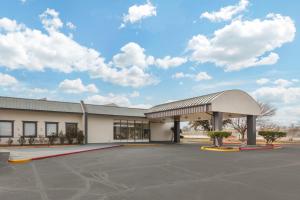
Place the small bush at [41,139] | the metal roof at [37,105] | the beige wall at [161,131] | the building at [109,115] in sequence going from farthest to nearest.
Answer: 1. the beige wall at [161,131]
2. the small bush at [41,139]
3. the metal roof at [37,105]
4. the building at [109,115]

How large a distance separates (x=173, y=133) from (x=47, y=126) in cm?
1708

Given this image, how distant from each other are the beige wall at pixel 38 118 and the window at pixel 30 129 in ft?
0.89

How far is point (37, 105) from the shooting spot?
26.1 metres

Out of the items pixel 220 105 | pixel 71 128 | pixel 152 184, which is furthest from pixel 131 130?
pixel 152 184

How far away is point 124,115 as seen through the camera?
31000 millimetres

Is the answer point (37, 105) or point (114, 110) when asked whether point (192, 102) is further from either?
point (37, 105)

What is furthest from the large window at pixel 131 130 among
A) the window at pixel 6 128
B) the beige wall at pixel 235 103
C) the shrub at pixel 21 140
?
the beige wall at pixel 235 103

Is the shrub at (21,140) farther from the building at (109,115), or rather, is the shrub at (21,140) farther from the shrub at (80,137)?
the shrub at (80,137)

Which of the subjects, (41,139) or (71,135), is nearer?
(41,139)

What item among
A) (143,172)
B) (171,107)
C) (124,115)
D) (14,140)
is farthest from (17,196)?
(124,115)

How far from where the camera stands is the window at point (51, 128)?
86.1 feet

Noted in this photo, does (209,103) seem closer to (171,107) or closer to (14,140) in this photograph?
(171,107)

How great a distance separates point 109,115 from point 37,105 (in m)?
7.68

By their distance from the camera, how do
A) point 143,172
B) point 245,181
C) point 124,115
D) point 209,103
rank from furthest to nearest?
point 124,115 → point 209,103 → point 143,172 → point 245,181
